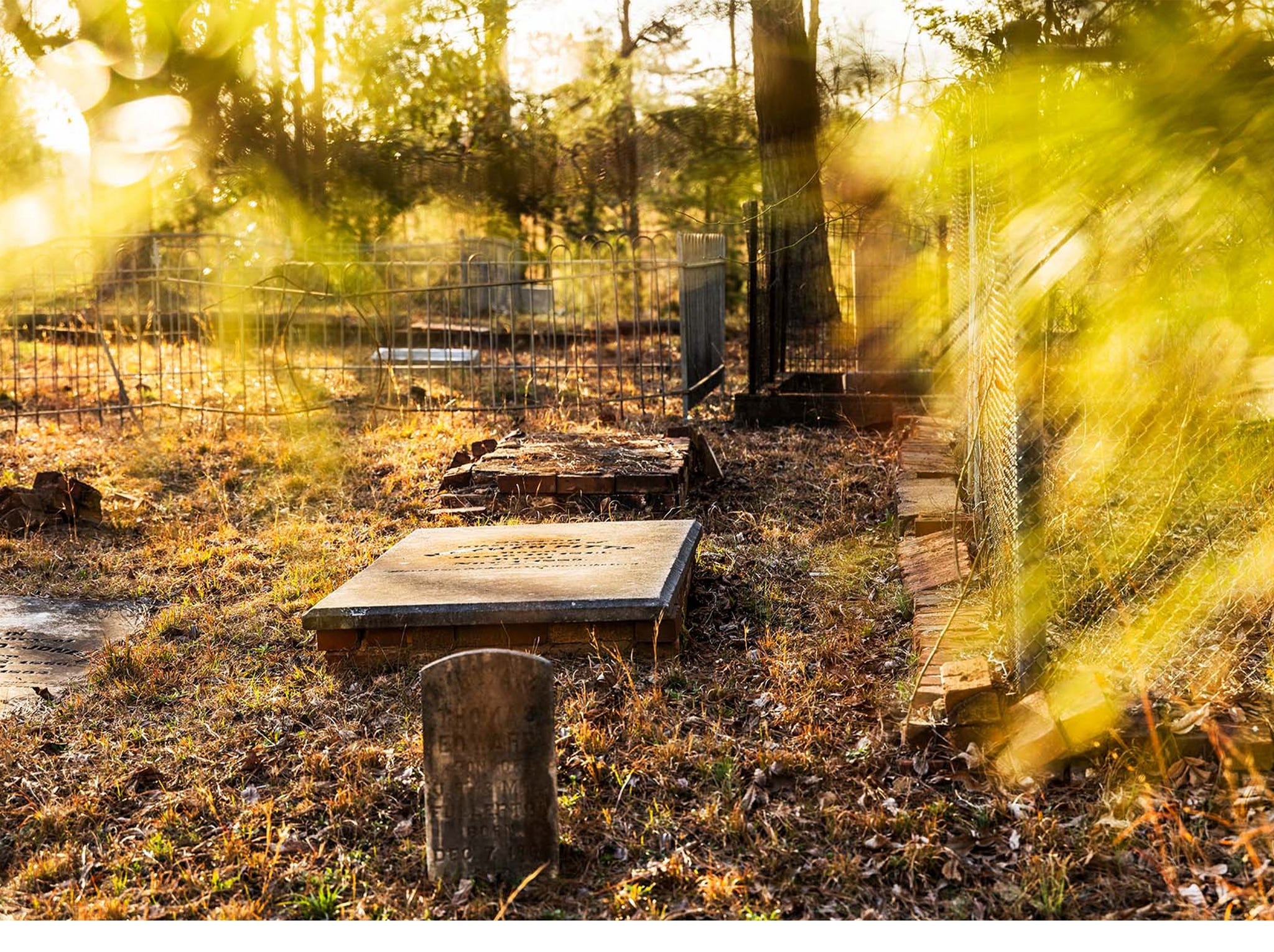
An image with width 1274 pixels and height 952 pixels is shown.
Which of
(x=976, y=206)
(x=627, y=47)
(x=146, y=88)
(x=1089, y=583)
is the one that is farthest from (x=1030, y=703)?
(x=146, y=88)

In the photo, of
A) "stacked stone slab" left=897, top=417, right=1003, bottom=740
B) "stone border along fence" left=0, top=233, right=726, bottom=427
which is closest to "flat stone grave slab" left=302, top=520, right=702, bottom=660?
"stacked stone slab" left=897, top=417, right=1003, bottom=740

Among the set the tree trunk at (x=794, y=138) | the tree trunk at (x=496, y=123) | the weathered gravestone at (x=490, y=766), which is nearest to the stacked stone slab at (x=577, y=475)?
the weathered gravestone at (x=490, y=766)

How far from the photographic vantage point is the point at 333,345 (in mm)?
19000

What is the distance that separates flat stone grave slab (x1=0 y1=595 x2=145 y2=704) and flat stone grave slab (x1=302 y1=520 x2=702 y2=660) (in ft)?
4.04

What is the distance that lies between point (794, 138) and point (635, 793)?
1114cm

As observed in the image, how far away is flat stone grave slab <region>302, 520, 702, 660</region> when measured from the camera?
525 cm

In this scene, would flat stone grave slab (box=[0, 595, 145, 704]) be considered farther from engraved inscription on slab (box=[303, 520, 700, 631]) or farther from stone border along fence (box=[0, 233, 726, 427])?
stone border along fence (box=[0, 233, 726, 427])

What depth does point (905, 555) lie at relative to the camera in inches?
249

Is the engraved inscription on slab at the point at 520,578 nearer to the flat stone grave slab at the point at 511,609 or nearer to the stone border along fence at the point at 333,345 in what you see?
the flat stone grave slab at the point at 511,609

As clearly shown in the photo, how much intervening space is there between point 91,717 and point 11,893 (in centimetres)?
137

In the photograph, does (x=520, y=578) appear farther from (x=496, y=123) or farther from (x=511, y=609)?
(x=496, y=123)

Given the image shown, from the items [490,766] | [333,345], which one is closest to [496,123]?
[333,345]

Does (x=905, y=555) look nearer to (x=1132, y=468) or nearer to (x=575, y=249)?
(x=1132, y=468)

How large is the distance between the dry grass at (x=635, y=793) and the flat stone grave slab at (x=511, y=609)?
0.15m
